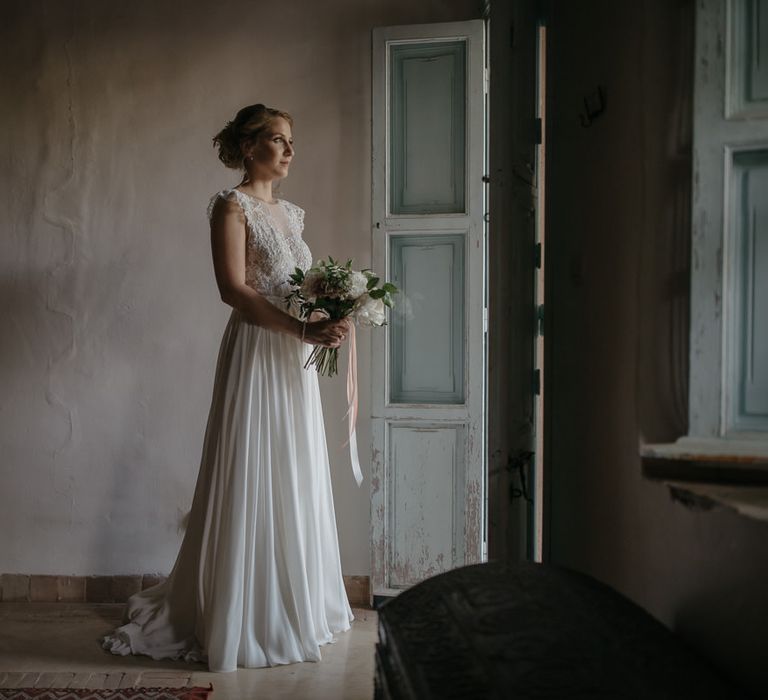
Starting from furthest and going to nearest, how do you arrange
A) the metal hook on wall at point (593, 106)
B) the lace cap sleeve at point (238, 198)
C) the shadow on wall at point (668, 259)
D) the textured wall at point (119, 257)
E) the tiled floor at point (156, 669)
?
the textured wall at point (119, 257), the lace cap sleeve at point (238, 198), the tiled floor at point (156, 669), the metal hook on wall at point (593, 106), the shadow on wall at point (668, 259)

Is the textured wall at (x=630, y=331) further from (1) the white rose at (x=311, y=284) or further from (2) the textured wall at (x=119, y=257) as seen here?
(2) the textured wall at (x=119, y=257)

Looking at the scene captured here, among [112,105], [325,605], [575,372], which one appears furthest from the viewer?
[112,105]

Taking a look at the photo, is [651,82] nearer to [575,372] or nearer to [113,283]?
[575,372]

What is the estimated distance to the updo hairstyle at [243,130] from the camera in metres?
2.80

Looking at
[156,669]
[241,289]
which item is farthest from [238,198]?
[156,669]

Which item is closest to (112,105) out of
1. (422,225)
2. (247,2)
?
(247,2)

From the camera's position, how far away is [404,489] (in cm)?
320

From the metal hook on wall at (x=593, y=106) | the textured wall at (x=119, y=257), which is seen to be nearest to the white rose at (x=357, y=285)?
the textured wall at (x=119, y=257)

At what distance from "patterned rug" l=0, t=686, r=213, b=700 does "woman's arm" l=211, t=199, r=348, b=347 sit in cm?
121

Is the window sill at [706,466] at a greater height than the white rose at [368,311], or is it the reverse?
the white rose at [368,311]

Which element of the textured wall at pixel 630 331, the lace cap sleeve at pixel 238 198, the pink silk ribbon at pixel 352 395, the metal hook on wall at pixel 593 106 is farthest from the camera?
the pink silk ribbon at pixel 352 395

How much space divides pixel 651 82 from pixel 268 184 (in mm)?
1840

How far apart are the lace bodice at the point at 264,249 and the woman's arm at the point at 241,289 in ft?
0.11

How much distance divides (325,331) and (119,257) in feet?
4.05
